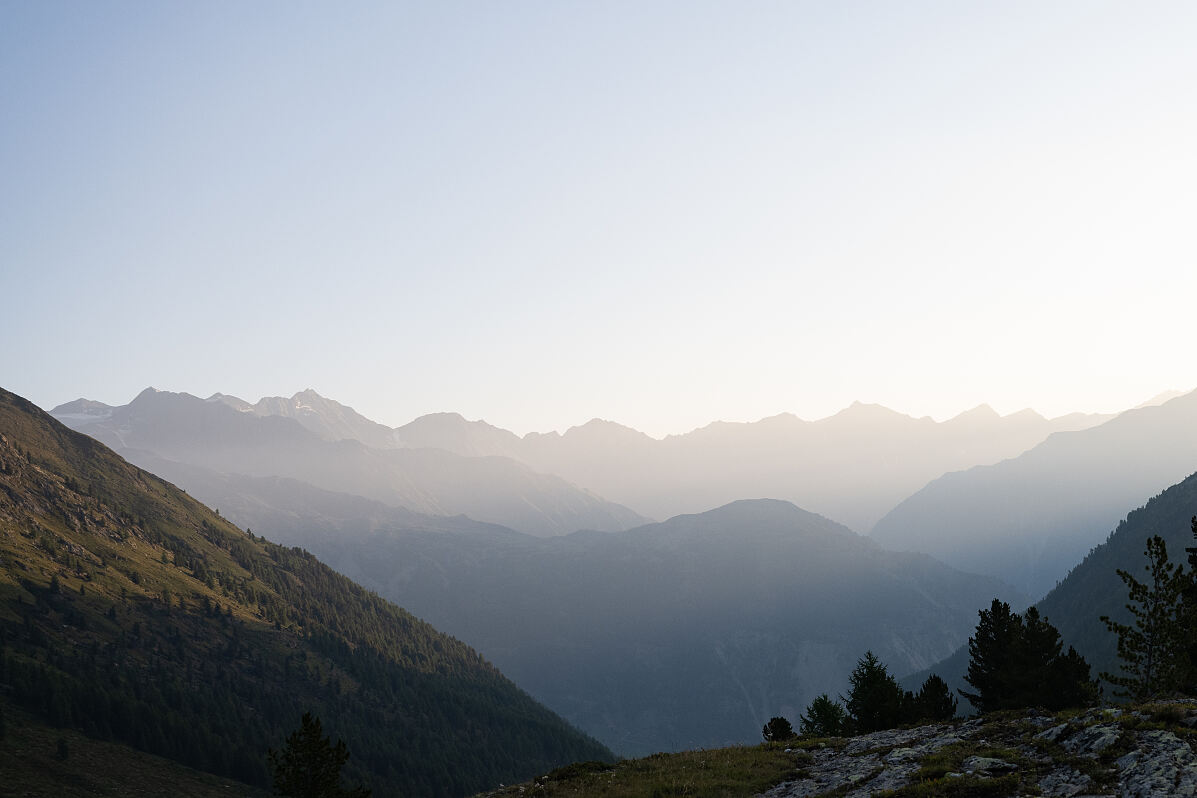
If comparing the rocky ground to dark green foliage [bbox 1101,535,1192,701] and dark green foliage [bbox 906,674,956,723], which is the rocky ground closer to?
dark green foliage [bbox 1101,535,1192,701]

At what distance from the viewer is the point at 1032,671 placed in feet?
187

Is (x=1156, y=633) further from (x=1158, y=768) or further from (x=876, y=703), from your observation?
(x=1158, y=768)

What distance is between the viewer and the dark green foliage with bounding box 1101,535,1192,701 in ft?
144

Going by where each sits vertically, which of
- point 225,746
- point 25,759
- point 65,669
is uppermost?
point 65,669

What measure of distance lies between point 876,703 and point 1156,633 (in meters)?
23.5

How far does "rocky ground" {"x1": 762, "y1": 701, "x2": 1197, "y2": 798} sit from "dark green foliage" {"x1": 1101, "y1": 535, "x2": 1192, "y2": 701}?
17313 mm

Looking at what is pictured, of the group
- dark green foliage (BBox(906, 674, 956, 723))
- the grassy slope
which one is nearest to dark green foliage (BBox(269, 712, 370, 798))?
dark green foliage (BBox(906, 674, 956, 723))

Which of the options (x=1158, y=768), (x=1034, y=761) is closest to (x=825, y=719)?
(x=1034, y=761)

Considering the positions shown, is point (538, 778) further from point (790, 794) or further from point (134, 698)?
point (134, 698)

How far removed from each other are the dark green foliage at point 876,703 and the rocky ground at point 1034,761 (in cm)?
2800

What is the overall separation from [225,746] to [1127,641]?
601 feet

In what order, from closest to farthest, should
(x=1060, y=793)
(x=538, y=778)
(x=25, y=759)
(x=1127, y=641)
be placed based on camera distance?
(x=1060, y=793) → (x=538, y=778) → (x=1127, y=641) → (x=25, y=759)

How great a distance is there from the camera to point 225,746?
16288cm

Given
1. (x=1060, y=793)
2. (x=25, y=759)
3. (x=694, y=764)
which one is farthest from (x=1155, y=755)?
(x=25, y=759)
